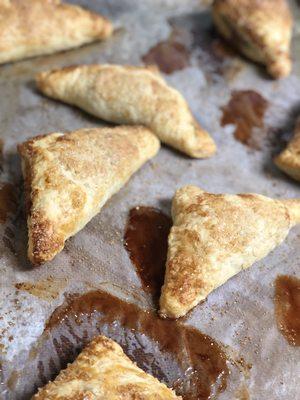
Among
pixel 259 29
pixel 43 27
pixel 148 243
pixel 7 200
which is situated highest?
pixel 259 29

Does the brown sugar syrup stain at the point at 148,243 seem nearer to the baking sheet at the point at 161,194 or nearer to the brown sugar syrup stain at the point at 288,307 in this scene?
the baking sheet at the point at 161,194

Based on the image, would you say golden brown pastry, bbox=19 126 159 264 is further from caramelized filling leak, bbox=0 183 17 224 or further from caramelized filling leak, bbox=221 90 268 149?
caramelized filling leak, bbox=221 90 268 149

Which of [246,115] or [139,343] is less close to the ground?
[246,115]

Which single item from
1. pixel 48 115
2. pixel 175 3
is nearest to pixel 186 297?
pixel 48 115

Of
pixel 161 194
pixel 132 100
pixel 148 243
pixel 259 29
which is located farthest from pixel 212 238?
pixel 259 29

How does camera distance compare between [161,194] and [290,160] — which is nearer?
[161,194]

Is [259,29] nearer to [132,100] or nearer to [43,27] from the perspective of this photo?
[132,100]

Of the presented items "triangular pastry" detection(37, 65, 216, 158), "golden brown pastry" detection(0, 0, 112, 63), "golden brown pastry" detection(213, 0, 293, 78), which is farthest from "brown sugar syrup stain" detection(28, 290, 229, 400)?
"golden brown pastry" detection(213, 0, 293, 78)
